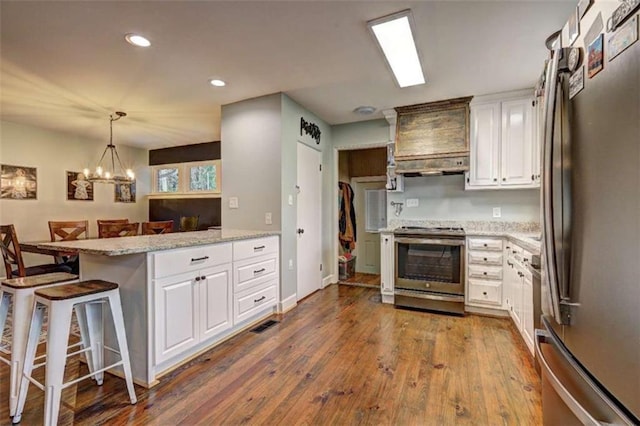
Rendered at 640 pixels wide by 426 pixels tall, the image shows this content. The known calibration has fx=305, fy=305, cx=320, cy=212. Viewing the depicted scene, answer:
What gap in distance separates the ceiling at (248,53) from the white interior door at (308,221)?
2.25ft

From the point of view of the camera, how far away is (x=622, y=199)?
0.71 metres

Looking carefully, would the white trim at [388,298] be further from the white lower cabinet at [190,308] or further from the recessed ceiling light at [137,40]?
the recessed ceiling light at [137,40]

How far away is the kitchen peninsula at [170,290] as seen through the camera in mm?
1979

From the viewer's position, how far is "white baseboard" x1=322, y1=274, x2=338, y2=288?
4485mm

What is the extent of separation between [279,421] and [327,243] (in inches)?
119

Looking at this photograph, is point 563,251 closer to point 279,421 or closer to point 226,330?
point 279,421

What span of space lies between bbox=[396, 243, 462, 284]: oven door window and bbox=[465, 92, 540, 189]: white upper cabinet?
85cm

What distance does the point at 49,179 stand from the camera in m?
5.02

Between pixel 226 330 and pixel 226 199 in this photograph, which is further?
pixel 226 199

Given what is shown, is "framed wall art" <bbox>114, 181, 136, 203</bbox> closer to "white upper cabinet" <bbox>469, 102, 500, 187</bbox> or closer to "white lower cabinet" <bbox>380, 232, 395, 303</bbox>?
"white lower cabinet" <bbox>380, 232, 395, 303</bbox>

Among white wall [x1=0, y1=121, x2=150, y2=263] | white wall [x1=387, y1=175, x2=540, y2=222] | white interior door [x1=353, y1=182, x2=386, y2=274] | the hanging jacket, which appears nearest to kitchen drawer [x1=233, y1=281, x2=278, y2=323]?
white wall [x1=387, y1=175, x2=540, y2=222]

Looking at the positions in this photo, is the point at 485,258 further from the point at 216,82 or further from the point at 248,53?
the point at 216,82

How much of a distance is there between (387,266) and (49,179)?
5.55 metres

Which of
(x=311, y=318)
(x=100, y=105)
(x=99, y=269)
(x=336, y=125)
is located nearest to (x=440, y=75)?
(x=336, y=125)
